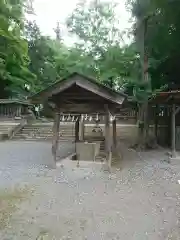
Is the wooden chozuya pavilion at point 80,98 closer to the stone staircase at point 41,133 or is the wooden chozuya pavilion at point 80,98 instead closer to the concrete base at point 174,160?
the concrete base at point 174,160

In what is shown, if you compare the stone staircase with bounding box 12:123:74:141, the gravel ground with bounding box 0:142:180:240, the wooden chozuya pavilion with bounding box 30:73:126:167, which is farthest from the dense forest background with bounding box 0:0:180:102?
the stone staircase with bounding box 12:123:74:141

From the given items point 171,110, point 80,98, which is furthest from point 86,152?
point 171,110

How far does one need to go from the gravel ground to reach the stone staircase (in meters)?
9.96

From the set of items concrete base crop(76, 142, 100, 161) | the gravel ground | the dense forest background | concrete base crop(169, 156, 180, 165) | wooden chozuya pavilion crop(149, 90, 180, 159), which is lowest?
the gravel ground

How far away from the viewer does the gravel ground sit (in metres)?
4.62

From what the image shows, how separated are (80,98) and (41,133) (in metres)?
11.8

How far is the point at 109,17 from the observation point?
25.3 m

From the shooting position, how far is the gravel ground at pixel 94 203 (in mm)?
4625

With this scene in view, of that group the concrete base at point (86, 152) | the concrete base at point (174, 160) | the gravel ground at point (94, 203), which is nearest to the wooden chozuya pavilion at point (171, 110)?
the concrete base at point (174, 160)

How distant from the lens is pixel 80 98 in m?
10.3

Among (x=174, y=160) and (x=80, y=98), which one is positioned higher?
(x=80, y=98)

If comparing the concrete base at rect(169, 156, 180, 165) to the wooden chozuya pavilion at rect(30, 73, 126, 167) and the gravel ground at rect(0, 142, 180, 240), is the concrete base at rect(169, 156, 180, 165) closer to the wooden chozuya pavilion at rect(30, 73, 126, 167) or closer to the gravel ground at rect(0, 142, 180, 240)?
the gravel ground at rect(0, 142, 180, 240)

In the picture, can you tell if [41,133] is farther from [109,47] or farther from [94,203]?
[94,203]

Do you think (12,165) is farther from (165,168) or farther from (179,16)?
(179,16)
